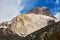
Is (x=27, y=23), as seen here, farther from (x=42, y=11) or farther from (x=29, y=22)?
(x=42, y=11)

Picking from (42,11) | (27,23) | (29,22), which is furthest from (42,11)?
(27,23)

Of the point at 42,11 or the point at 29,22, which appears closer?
the point at 29,22

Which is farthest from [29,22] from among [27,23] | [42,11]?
[42,11]

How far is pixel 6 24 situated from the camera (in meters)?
119

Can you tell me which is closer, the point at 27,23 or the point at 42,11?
the point at 27,23

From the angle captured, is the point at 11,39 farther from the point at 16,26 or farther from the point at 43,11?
the point at 43,11

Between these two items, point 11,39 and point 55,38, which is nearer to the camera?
point 55,38

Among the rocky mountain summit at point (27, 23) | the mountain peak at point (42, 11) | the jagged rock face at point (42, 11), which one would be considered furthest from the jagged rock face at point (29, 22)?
the jagged rock face at point (42, 11)

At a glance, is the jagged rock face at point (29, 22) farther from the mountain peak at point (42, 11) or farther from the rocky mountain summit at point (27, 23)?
the mountain peak at point (42, 11)

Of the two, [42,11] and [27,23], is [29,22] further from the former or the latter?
[42,11]

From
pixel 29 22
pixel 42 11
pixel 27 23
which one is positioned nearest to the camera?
pixel 27 23

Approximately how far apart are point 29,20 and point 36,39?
7475cm

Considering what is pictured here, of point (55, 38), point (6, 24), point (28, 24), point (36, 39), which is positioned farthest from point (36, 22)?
point (55, 38)

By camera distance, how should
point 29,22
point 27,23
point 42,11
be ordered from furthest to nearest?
point 42,11 < point 29,22 < point 27,23
